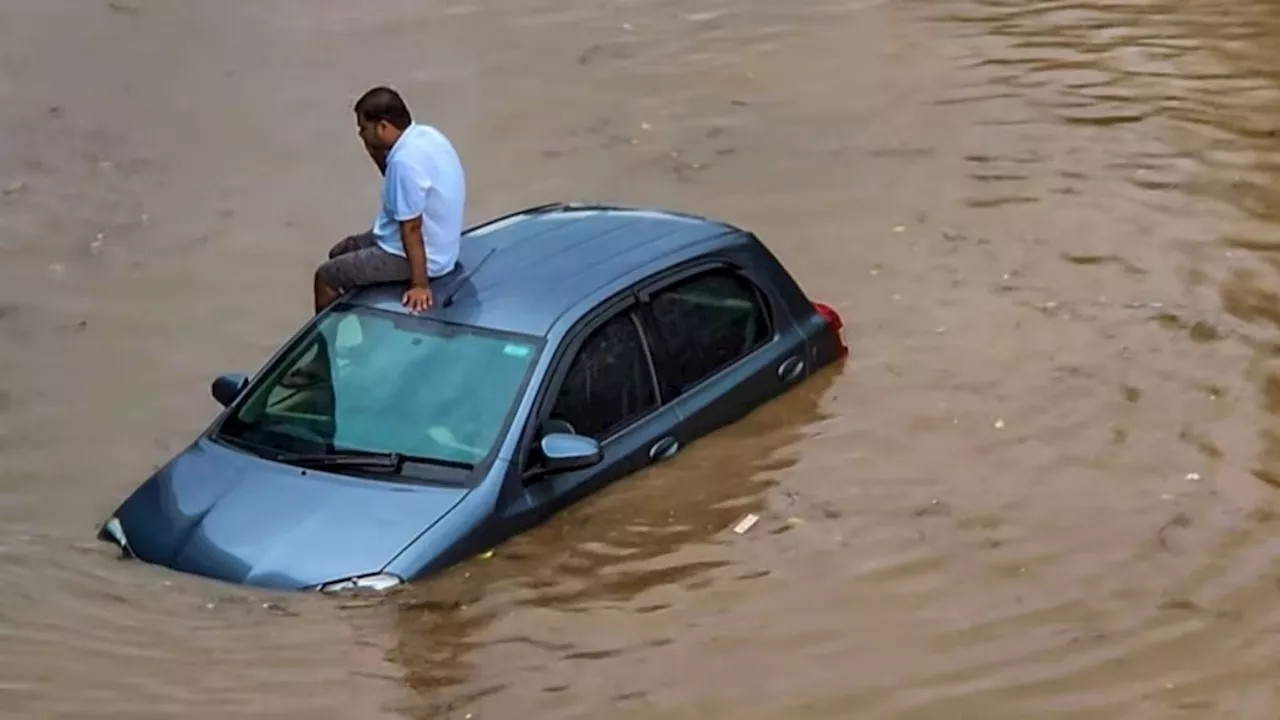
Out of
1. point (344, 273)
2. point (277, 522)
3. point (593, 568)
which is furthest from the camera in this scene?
point (344, 273)

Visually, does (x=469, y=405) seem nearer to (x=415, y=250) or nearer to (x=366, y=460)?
(x=366, y=460)

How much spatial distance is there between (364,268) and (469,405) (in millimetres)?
1213

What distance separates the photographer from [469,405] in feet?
24.9

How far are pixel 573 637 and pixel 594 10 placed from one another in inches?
520

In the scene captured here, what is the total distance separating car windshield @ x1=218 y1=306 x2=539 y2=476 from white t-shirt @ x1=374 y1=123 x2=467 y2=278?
0.44 m

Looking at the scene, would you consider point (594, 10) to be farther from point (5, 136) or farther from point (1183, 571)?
point (1183, 571)

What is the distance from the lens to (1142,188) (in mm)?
13117

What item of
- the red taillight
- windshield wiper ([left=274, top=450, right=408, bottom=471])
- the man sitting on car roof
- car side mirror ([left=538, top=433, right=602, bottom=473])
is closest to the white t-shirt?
the man sitting on car roof

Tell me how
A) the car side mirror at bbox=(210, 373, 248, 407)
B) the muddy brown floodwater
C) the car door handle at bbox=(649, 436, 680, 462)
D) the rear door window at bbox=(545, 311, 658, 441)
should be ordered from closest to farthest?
the muddy brown floodwater, the rear door window at bbox=(545, 311, 658, 441), the car door handle at bbox=(649, 436, 680, 462), the car side mirror at bbox=(210, 373, 248, 407)

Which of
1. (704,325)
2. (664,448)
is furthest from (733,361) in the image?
(664,448)

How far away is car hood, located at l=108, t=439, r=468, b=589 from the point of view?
7.06m

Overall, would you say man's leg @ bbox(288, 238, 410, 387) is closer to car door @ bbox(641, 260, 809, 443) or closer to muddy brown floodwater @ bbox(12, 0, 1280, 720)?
car door @ bbox(641, 260, 809, 443)

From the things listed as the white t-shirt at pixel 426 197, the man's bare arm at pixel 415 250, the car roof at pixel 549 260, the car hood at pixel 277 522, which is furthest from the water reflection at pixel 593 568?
the white t-shirt at pixel 426 197

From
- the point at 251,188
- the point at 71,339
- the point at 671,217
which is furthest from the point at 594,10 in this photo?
the point at 671,217
